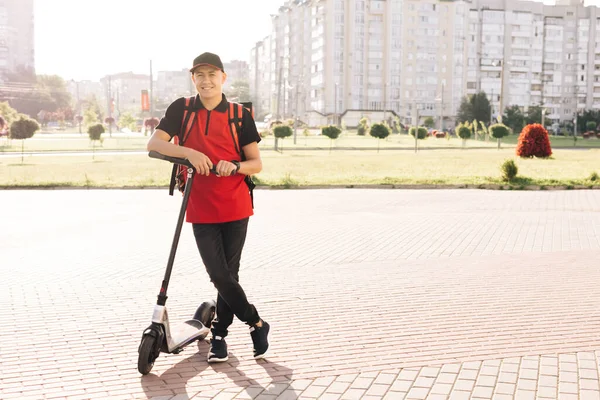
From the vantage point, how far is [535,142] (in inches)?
1308

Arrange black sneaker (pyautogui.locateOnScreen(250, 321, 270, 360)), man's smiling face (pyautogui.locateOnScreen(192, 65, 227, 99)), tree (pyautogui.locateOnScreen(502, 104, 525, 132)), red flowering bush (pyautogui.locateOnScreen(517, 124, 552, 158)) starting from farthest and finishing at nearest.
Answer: tree (pyautogui.locateOnScreen(502, 104, 525, 132)), red flowering bush (pyautogui.locateOnScreen(517, 124, 552, 158)), black sneaker (pyautogui.locateOnScreen(250, 321, 270, 360)), man's smiling face (pyautogui.locateOnScreen(192, 65, 227, 99))

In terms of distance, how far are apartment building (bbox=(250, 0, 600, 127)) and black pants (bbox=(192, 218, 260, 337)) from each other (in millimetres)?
97875

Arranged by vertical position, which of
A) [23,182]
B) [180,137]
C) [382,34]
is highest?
[382,34]

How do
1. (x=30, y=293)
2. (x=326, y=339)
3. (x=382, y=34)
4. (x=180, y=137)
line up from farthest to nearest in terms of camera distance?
1. (x=382, y=34)
2. (x=30, y=293)
3. (x=326, y=339)
4. (x=180, y=137)

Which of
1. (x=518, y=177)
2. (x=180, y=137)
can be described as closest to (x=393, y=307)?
(x=180, y=137)

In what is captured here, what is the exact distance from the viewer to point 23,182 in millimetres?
19312

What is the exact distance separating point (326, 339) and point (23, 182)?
16019mm

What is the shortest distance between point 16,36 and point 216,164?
152m

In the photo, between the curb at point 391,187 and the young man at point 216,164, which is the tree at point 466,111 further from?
the young man at point 216,164

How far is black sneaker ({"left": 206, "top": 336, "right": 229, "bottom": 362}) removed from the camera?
4.57 metres

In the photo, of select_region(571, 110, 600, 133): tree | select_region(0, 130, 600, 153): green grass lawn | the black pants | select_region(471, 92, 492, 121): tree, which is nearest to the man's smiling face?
the black pants

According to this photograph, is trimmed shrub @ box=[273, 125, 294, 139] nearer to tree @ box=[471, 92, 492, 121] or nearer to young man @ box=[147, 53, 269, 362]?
young man @ box=[147, 53, 269, 362]

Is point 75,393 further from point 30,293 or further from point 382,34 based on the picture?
point 382,34

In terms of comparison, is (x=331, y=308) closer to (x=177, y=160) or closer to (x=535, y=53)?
(x=177, y=160)
